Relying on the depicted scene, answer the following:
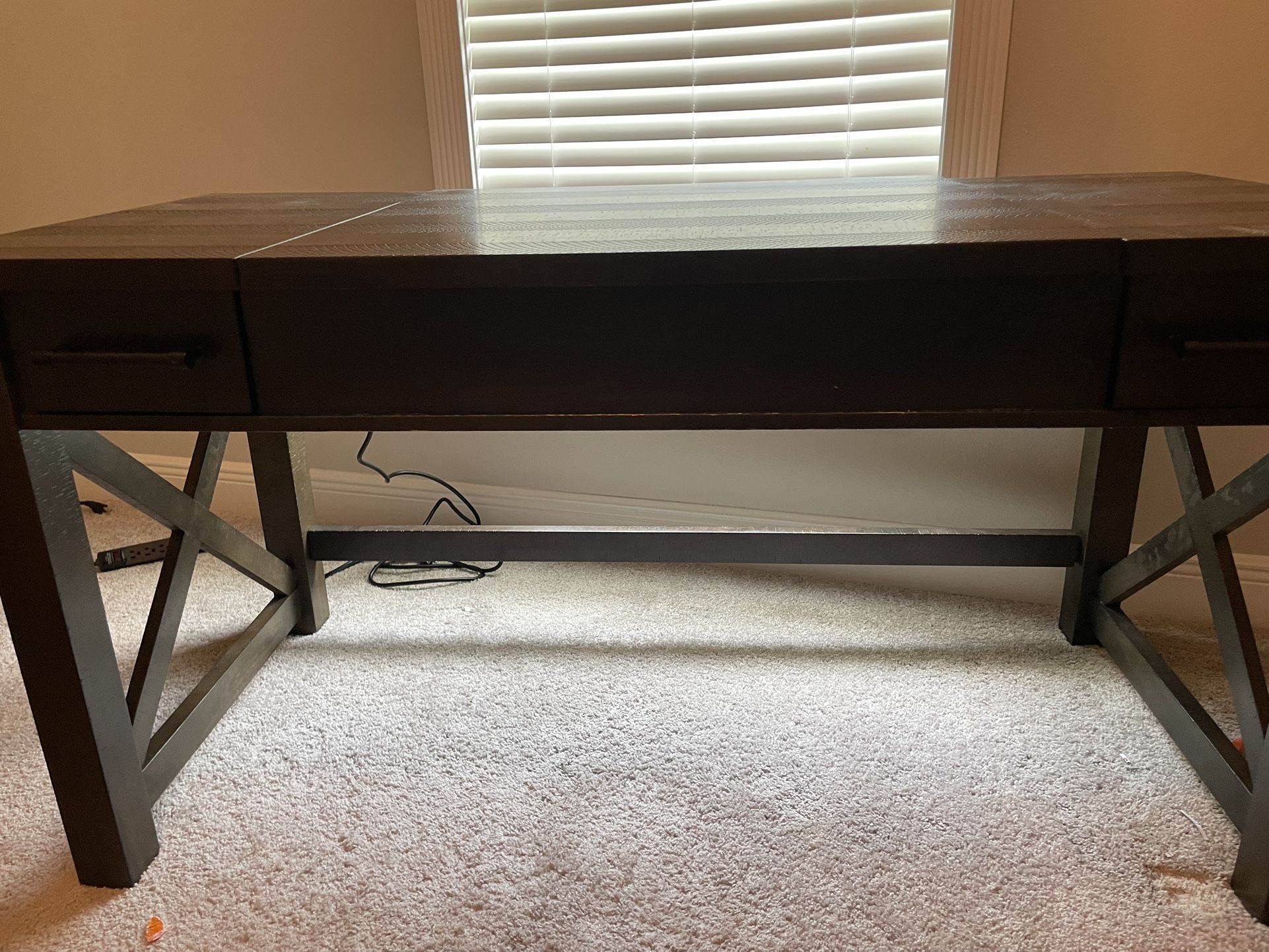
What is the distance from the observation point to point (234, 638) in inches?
62.5

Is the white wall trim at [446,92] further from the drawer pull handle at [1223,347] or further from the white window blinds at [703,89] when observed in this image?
the drawer pull handle at [1223,347]

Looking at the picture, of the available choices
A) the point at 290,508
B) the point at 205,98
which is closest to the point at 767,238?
the point at 290,508

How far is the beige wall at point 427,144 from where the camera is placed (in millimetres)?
1349

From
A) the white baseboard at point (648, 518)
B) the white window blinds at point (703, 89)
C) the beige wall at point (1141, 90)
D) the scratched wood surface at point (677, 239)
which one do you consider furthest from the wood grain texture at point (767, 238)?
the white baseboard at point (648, 518)

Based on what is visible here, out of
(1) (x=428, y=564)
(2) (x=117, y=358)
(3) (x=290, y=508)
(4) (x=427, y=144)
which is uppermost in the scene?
(4) (x=427, y=144)

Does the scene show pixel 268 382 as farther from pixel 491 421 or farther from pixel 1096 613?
pixel 1096 613

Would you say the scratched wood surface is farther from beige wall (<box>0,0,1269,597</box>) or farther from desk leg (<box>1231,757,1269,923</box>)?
desk leg (<box>1231,757,1269,923</box>)

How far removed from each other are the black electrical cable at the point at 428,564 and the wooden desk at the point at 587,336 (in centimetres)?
74

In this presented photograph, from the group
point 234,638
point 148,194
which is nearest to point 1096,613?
point 234,638

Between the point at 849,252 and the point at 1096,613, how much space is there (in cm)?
97

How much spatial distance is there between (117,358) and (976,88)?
1.26 m

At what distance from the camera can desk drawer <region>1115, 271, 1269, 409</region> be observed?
2.54ft

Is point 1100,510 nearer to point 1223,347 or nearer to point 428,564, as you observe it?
point 1223,347

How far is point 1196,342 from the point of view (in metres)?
0.77
